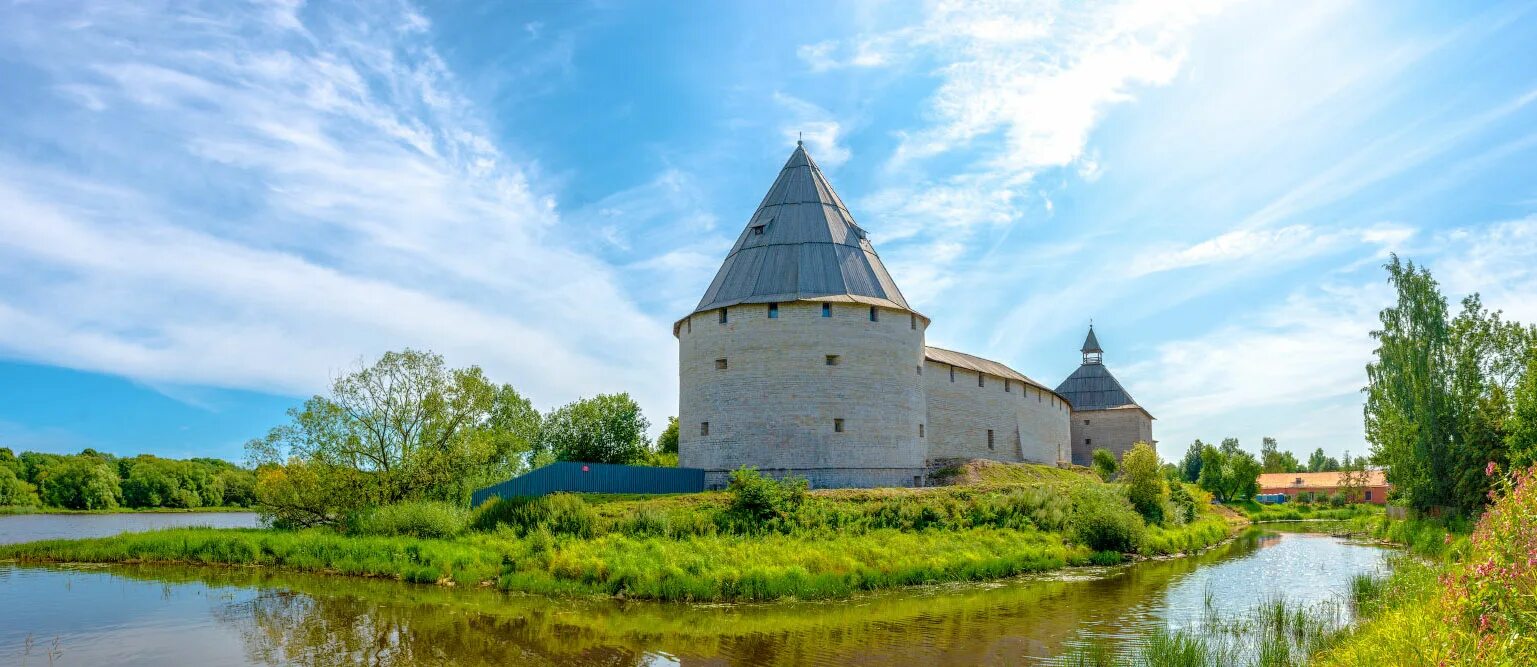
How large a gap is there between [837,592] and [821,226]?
1437 cm

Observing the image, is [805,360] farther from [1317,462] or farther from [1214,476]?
[1317,462]

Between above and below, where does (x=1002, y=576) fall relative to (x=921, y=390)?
below

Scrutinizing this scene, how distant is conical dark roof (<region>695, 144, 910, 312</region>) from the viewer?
25453 millimetres

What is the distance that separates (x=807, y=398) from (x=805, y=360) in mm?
1043

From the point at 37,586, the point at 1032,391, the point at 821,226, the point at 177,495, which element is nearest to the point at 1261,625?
the point at 821,226

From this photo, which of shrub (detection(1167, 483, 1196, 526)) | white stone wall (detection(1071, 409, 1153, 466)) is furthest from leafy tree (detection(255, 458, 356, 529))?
white stone wall (detection(1071, 409, 1153, 466))

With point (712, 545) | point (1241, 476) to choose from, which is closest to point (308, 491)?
point (712, 545)

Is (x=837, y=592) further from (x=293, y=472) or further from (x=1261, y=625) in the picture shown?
(x=293, y=472)

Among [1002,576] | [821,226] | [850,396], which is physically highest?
[821,226]

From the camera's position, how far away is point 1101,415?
1906 inches

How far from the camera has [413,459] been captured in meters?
25.0

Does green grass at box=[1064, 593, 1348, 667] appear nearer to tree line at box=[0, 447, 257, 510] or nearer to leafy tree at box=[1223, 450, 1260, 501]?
leafy tree at box=[1223, 450, 1260, 501]

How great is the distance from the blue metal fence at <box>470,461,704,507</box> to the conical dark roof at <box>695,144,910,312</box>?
16.9 feet

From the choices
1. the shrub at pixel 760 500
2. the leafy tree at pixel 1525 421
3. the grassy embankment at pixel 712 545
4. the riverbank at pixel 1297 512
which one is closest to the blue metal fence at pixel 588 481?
the grassy embankment at pixel 712 545
